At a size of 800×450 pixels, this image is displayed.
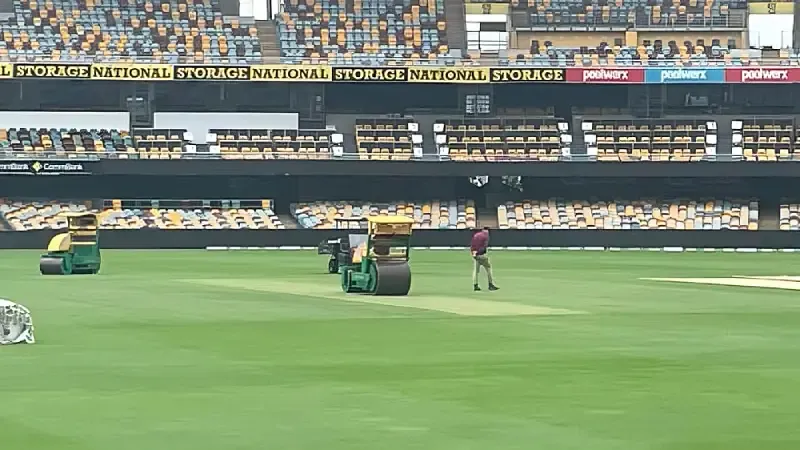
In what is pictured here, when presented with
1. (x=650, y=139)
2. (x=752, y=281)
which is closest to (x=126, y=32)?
(x=650, y=139)

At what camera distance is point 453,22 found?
237ft

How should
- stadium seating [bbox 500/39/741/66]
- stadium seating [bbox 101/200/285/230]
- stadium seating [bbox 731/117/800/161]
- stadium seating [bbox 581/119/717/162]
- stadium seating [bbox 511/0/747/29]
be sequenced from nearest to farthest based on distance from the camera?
stadium seating [bbox 101/200/285/230]
stadium seating [bbox 731/117/800/161]
stadium seating [bbox 581/119/717/162]
stadium seating [bbox 500/39/741/66]
stadium seating [bbox 511/0/747/29]

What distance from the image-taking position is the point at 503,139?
6744 centimetres

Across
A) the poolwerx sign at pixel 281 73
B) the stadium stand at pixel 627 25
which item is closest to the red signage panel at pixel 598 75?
the poolwerx sign at pixel 281 73

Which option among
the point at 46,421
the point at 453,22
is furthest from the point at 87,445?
the point at 453,22

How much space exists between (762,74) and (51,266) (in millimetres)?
37214

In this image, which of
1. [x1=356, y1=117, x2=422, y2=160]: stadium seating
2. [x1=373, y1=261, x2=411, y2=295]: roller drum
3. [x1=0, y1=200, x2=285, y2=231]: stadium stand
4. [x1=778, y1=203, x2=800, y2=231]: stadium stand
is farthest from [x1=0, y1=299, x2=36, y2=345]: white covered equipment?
[x1=778, y1=203, x2=800, y2=231]: stadium stand

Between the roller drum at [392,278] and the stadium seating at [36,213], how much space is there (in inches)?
1344

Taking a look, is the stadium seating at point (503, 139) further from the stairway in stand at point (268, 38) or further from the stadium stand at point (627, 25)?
the stairway in stand at point (268, 38)

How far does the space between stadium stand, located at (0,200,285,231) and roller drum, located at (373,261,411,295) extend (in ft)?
111

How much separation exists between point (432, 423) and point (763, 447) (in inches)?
101

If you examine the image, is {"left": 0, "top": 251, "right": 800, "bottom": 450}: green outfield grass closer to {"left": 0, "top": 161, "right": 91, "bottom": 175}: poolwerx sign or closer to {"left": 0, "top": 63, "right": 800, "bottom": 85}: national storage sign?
{"left": 0, "top": 161, "right": 91, "bottom": 175}: poolwerx sign

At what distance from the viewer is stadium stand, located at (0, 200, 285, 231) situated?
206ft

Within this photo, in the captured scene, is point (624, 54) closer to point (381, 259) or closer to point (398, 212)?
point (398, 212)
